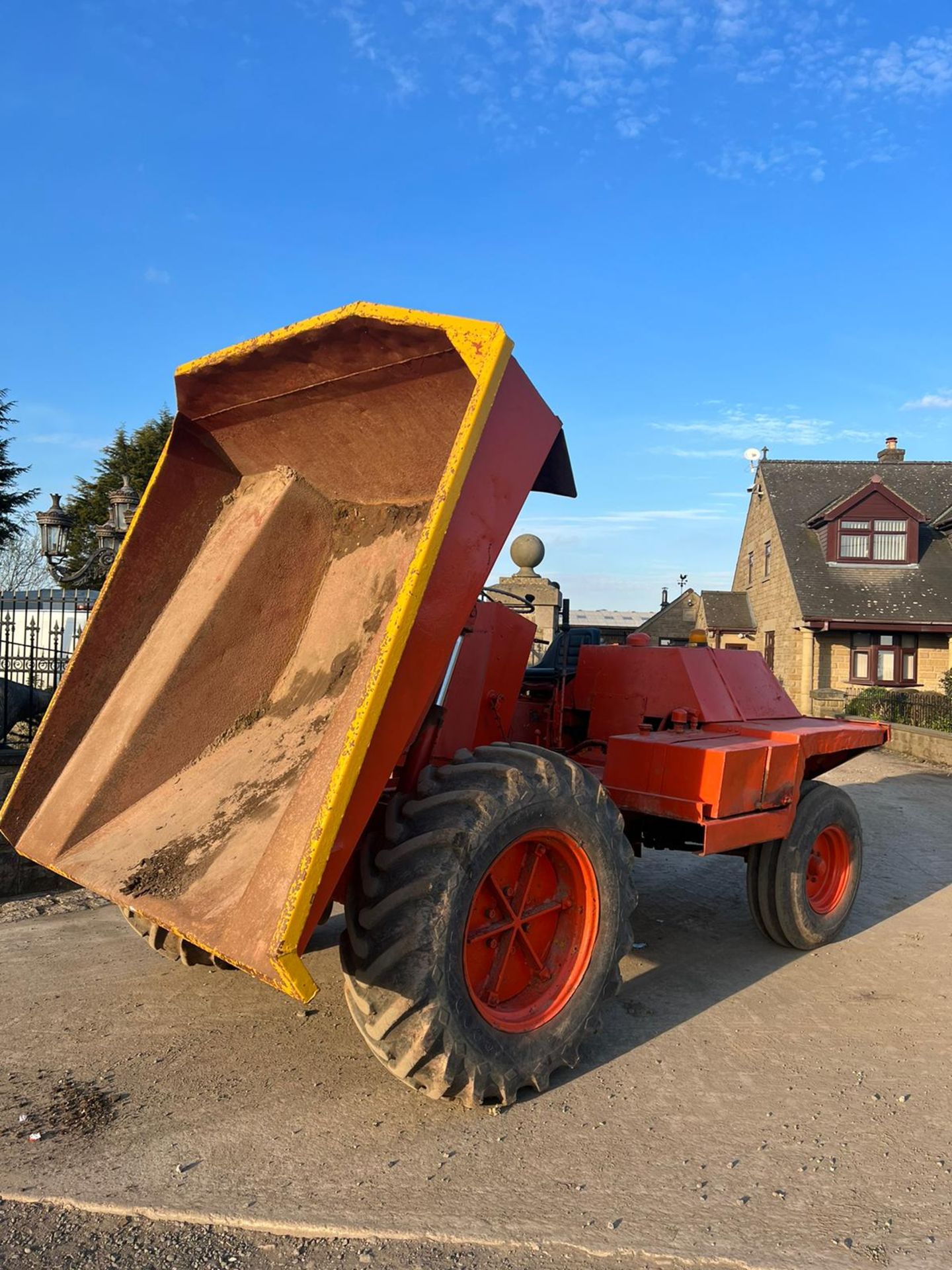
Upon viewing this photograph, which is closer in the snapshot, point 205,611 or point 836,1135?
point 836,1135

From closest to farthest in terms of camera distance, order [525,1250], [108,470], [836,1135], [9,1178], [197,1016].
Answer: [525,1250] < [9,1178] < [836,1135] < [197,1016] < [108,470]

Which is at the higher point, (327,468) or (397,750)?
(327,468)

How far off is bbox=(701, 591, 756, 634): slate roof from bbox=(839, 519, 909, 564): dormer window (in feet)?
13.3

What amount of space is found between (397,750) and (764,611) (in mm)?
25382

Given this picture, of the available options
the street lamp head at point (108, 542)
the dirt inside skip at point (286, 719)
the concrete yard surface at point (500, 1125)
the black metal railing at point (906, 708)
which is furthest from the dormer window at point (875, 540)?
the dirt inside skip at point (286, 719)

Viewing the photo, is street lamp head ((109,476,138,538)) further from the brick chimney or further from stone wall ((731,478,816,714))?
the brick chimney

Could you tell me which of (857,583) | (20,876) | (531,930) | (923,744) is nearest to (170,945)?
(531,930)

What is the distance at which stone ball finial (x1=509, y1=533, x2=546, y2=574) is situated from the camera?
355 inches

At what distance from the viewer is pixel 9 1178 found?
2631mm

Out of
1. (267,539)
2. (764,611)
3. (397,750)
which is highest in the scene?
(764,611)

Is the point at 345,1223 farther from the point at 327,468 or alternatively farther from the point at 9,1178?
the point at 327,468

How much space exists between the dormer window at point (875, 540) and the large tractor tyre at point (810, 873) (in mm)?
20673

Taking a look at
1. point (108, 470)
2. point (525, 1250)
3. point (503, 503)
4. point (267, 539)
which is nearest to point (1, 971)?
point (267, 539)

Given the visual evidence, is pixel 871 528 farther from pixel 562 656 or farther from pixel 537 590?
pixel 562 656
